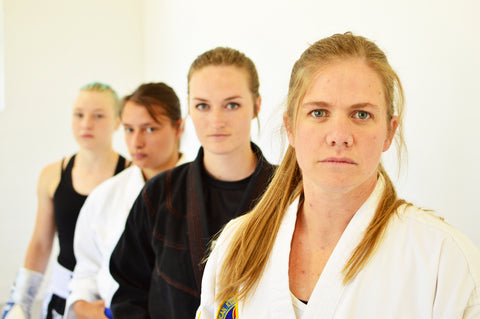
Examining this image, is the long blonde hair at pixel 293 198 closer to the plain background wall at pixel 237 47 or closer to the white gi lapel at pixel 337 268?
the white gi lapel at pixel 337 268

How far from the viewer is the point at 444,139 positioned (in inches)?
46.9

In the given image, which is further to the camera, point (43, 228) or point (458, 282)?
point (43, 228)

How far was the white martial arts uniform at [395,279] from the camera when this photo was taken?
827 millimetres

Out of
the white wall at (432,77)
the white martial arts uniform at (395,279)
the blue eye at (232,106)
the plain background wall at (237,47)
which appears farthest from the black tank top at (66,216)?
the white martial arts uniform at (395,279)

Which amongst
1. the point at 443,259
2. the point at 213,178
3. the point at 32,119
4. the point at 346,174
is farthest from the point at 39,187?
the point at 443,259

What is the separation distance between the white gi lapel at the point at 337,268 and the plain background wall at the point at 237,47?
34cm

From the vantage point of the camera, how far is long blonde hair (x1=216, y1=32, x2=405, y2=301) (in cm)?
95

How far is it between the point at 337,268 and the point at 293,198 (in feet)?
0.77

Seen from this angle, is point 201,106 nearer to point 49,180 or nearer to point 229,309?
point 229,309

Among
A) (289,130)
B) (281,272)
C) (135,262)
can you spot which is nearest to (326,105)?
(289,130)

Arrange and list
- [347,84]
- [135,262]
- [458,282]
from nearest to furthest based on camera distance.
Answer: [458,282] < [347,84] < [135,262]

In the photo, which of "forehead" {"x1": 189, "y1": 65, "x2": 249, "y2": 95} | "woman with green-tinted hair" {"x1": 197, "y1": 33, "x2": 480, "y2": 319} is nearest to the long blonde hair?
"woman with green-tinted hair" {"x1": 197, "y1": 33, "x2": 480, "y2": 319}

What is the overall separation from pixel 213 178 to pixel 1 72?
2606 millimetres

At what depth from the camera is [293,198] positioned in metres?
1.12
